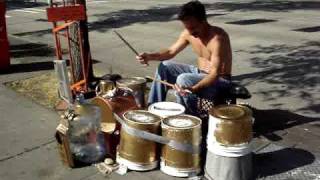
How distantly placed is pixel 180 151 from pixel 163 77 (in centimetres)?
115

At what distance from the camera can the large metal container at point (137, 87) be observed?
4918 mm

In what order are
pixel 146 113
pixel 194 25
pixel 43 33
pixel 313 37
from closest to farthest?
pixel 146 113
pixel 194 25
pixel 313 37
pixel 43 33

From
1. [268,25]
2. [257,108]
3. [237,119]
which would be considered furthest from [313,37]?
[237,119]

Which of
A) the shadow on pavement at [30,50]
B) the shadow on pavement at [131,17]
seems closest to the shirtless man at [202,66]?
the shadow on pavement at [30,50]

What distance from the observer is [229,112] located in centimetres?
393

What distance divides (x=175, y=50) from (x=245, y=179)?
1.80 meters

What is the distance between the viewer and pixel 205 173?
4.08m

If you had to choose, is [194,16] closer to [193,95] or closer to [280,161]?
[193,95]

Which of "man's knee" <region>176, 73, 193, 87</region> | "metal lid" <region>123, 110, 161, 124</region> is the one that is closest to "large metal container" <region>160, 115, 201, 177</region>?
"metal lid" <region>123, 110, 161, 124</region>

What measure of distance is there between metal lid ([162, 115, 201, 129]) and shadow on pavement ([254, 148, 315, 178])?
701 mm

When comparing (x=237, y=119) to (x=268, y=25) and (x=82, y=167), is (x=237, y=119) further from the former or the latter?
(x=268, y=25)

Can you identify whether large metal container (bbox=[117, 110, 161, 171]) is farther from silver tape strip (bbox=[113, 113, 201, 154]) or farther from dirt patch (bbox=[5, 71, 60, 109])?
dirt patch (bbox=[5, 71, 60, 109])

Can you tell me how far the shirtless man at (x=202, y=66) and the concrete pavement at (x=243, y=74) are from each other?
79cm

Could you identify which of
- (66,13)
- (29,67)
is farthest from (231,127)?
(29,67)
